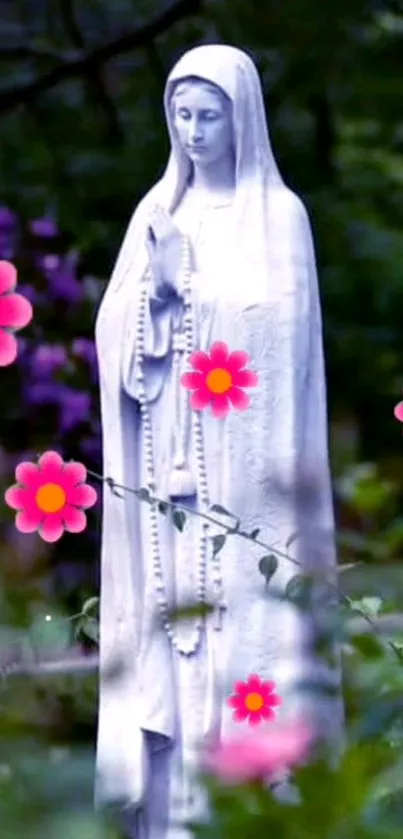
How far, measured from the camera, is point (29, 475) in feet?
8.73

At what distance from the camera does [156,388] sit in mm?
3510

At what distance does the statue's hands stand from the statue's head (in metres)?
0.15

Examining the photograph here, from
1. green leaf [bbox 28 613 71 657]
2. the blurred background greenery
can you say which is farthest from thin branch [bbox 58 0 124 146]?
green leaf [bbox 28 613 71 657]

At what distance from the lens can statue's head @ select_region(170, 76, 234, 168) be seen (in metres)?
3.54

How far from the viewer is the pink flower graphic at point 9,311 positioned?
1.37 meters

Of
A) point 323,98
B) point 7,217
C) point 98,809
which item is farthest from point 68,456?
point 98,809

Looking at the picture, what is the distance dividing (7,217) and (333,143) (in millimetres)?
1047

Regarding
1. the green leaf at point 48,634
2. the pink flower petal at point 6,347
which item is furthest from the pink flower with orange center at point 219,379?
the green leaf at point 48,634

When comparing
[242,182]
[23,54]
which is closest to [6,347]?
[242,182]

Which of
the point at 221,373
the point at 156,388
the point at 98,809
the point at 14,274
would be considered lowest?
the point at 98,809

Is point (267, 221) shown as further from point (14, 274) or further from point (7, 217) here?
point (7, 217)

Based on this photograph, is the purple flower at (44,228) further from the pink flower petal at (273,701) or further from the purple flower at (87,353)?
the pink flower petal at (273,701)

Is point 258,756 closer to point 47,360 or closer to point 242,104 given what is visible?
point 242,104

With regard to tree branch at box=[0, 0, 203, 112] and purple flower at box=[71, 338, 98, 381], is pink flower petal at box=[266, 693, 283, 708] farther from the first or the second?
tree branch at box=[0, 0, 203, 112]
